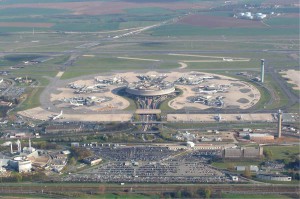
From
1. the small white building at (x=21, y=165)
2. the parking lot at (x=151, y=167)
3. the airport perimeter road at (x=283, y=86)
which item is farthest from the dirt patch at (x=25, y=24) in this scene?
the small white building at (x=21, y=165)

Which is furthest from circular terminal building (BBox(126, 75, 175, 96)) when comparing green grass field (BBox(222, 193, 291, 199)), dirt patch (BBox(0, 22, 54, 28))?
dirt patch (BBox(0, 22, 54, 28))

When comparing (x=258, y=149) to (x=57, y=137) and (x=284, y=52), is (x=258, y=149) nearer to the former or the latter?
(x=57, y=137)

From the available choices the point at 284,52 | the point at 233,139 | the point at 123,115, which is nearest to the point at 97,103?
the point at 123,115

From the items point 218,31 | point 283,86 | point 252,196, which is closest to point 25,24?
point 218,31

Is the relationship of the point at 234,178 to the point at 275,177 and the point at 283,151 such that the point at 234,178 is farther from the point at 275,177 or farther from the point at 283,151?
the point at 283,151

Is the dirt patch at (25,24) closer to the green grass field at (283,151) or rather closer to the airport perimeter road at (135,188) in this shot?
the green grass field at (283,151)

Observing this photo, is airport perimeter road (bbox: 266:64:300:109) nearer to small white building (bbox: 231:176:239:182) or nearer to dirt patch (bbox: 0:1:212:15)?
small white building (bbox: 231:176:239:182)
